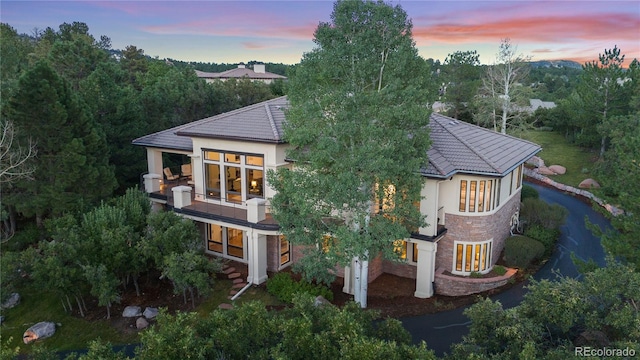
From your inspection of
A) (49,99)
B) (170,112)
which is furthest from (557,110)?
(49,99)

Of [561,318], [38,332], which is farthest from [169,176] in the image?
[561,318]

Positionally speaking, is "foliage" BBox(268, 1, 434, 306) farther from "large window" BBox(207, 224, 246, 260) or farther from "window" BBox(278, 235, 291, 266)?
"large window" BBox(207, 224, 246, 260)

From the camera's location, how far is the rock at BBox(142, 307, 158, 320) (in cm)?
1527

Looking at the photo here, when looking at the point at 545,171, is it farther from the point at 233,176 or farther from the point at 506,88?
the point at 233,176

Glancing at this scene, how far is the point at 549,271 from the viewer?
18.8 meters

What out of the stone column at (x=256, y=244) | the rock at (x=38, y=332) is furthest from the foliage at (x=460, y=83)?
the rock at (x=38, y=332)

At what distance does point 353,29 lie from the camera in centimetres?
1292

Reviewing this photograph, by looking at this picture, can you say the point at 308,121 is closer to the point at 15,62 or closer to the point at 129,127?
the point at 129,127

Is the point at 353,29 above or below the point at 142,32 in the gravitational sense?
below

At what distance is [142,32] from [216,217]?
19.3 meters

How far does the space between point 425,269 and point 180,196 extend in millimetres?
10562

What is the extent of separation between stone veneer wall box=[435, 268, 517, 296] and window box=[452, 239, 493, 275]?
1.52ft

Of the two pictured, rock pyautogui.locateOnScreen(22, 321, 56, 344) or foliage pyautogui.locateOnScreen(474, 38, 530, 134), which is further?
foliage pyautogui.locateOnScreen(474, 38, 530, 134)

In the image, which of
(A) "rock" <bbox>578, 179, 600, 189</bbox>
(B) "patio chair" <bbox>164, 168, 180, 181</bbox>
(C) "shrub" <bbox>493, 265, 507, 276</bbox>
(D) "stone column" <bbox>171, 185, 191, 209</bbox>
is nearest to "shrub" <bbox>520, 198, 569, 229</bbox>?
(C) "shrub" <bbox>493, 265, 507, 276</bbox>
